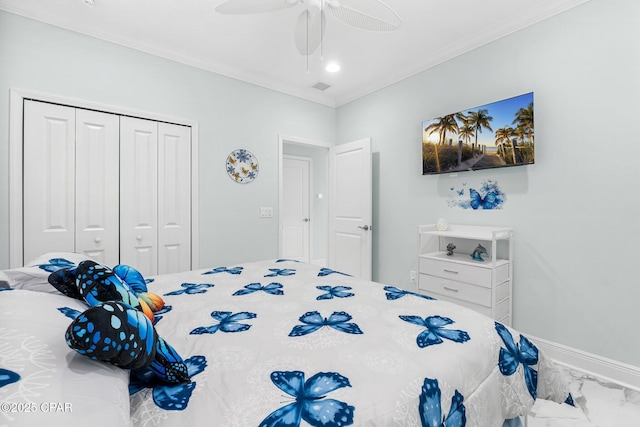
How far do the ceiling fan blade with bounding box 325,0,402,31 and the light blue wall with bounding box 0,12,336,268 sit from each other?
5.76ft

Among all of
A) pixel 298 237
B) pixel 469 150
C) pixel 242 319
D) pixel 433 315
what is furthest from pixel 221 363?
pixel 298 237

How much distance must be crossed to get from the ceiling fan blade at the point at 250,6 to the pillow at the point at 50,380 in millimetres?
1846

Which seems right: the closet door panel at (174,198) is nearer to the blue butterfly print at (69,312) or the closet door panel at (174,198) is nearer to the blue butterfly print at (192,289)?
the blue butterfly print at (192,289)

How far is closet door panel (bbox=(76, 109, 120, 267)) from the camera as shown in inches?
98.0

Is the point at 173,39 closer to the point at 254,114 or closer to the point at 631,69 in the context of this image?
the point at 254,114

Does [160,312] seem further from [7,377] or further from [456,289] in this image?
[456,289]

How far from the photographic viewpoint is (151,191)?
2826 mm

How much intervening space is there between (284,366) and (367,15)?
204 centimetres

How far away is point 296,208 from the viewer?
585 centimetres

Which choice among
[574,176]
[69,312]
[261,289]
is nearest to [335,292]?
[261,289]

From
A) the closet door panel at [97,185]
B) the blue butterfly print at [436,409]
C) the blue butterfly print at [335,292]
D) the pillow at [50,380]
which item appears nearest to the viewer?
the pillow at [50,380]

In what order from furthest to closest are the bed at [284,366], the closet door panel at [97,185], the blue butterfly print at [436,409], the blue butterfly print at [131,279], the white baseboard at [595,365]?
the closet door panel at [97,185] < the white baseboard at [595,365] < the blue butterfly print at [131,279] < the blue butterfly print at [436,409] < the bed at [284,366]

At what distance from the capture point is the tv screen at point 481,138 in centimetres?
235

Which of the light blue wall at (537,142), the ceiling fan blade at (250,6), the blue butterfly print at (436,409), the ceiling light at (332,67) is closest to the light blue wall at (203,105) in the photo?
the light blue wall at (537,142)
